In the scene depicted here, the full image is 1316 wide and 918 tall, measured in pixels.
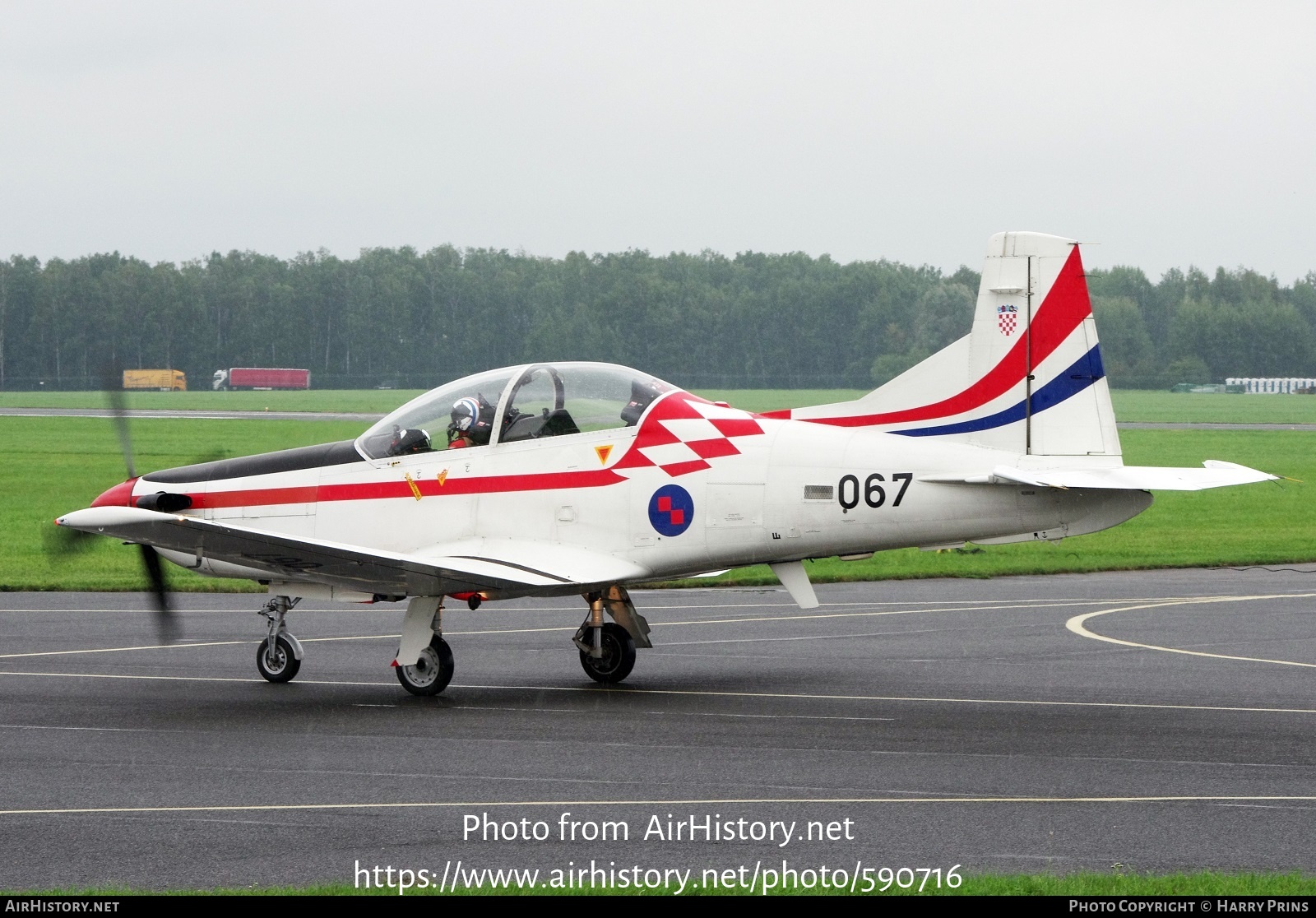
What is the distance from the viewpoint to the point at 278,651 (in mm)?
13391

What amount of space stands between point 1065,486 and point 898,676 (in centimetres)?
312

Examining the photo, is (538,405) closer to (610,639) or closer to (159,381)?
(610,639)

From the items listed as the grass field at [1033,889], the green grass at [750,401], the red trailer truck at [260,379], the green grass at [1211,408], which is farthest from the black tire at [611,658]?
the red trailer truck at [260,379]

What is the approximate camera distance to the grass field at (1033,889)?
6746 millimetres

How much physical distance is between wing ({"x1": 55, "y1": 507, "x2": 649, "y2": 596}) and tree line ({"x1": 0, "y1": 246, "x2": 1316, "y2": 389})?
370 feet

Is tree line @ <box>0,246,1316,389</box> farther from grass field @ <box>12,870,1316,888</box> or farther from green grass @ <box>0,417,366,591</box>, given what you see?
grass field @ <box>12,870,1316,888</box>

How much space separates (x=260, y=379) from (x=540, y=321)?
26710 mm

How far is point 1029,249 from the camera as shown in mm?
11961

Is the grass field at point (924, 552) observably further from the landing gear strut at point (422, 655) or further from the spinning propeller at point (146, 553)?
the landing gear strut at point (422, 655)

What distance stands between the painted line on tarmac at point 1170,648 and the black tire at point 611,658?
17.3 feet

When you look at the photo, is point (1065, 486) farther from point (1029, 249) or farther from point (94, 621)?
point (94, 621)

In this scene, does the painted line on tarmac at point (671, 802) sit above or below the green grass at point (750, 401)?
below

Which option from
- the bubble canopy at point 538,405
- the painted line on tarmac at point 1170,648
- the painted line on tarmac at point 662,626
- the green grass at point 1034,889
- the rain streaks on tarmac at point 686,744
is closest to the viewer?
the green grass at point 1034,889

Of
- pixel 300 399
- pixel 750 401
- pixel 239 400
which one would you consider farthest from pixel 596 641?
pixel 300 399
